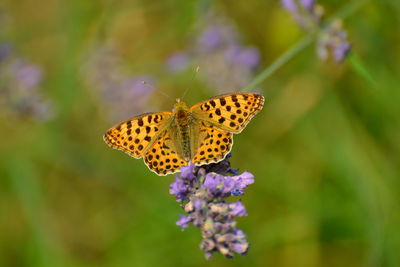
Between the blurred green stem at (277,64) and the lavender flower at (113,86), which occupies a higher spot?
the lavender flower at (113,86)

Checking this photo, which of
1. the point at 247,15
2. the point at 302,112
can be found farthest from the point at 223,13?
the point at 302,112

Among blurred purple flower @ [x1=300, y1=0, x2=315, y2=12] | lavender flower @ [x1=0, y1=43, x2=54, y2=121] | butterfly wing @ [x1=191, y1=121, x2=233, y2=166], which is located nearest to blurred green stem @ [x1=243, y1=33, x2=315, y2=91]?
blurred purple flower @ [x1=300, y1=0, x2=315, y2=12]

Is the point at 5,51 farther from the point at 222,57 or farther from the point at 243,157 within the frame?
the point at 243,157

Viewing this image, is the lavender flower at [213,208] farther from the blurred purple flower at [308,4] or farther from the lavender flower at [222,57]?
the lavender flower at [222,57]

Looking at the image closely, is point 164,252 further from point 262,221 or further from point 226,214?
point 226,214

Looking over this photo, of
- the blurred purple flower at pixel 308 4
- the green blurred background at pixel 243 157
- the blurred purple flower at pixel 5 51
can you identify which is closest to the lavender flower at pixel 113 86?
the green blurred background at pixel 243 157

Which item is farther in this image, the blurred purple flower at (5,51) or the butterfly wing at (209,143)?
the blurred purple flower at (5,51)

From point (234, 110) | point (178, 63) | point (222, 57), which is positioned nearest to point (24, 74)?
point (178, 63)
